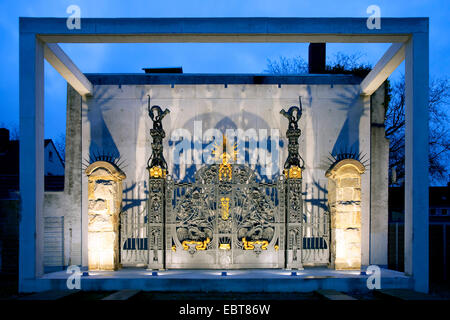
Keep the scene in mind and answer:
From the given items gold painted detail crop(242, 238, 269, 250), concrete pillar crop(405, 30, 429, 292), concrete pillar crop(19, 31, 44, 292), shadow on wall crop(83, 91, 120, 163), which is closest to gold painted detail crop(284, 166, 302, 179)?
gold painted detail crop(242, 238, 269, 250)

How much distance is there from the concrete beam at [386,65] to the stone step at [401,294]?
5.90m

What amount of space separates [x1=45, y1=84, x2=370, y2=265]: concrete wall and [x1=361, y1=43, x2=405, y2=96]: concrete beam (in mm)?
825

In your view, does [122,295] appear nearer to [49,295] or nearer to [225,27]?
[49,295]

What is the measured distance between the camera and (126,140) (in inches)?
447

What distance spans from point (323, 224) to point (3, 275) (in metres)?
10.00

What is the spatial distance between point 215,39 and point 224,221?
4.97 m

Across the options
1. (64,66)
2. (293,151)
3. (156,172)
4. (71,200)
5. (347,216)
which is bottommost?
(347,216)

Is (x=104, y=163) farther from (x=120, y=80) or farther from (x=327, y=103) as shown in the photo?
(x=327, y=103)

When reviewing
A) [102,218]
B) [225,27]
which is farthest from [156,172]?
[225,27]

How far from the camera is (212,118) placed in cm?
1141

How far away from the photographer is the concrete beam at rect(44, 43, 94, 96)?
29.3 ft

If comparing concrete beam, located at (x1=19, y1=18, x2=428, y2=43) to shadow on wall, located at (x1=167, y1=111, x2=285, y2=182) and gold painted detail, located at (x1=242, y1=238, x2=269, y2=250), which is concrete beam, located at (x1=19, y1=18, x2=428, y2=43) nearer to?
shadow on wall, located at (x1=167, y1=111, x2=285, y2=182)

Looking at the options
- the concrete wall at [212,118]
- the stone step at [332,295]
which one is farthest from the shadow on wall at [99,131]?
the stone step at [332,295]

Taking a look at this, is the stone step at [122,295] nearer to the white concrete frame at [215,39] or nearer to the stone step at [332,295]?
the white concrete frame at [215,39]
